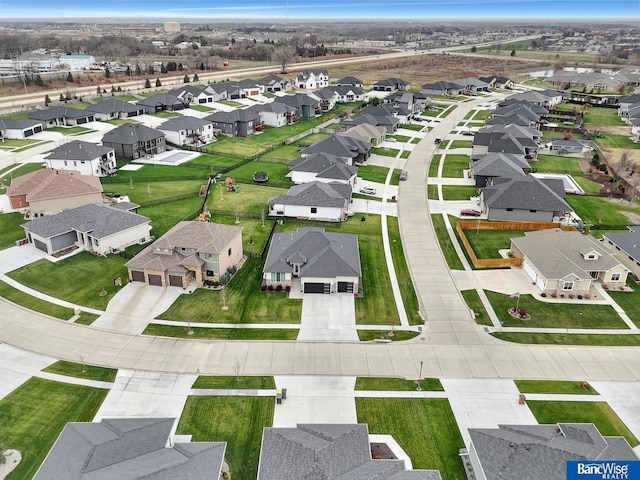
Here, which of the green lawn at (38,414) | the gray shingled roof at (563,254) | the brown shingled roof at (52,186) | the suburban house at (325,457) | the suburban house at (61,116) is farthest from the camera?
the suburban house at (61,116)

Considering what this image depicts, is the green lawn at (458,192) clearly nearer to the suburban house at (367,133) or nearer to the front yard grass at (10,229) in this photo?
the suburban house at (367,133)

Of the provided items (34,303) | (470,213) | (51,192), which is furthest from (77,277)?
(470,213)

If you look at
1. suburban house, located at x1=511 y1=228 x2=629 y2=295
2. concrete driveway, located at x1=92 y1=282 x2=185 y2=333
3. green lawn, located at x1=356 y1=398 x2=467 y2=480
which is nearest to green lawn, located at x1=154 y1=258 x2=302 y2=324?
concrete driveway, located at x1=92 y1=282 x2=185 y2=333

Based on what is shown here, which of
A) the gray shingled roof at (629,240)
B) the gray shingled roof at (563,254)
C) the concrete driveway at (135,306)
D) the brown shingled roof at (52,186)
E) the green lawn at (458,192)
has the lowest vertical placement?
the green lawn at (458,192)

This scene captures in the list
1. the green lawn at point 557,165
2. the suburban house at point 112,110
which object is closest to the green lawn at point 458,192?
the green lawn at point 557,165

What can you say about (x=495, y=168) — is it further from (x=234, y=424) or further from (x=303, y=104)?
(x=234, y=424)

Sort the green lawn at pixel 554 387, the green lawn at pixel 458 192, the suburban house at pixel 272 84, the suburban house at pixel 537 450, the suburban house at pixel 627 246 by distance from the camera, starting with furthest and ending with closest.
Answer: the suburban house at pixel 272 84, the green lawn at pixel 458 192, the suburban house at pixel 627 246, the green lawn at pixel 554 387, the suburban house at pixel 537 450

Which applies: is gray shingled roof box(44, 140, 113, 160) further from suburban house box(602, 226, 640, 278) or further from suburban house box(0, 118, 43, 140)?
suburban house box(602, 226, 640, 278)
